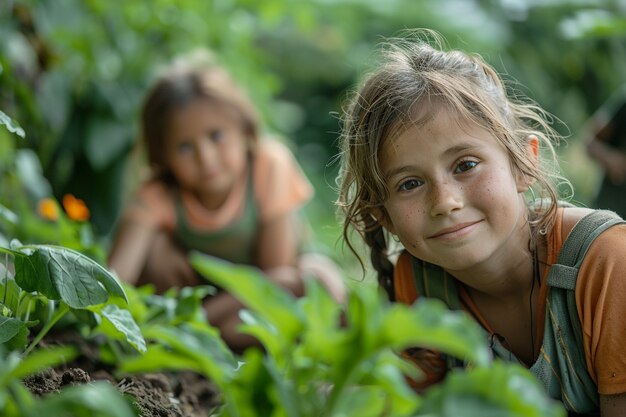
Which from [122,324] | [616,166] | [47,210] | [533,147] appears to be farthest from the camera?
[616,166]

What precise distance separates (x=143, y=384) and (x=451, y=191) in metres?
0.68

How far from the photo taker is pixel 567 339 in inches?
61.6

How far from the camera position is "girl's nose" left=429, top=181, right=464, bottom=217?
1505 millimetres

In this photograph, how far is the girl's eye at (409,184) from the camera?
156 centimetres

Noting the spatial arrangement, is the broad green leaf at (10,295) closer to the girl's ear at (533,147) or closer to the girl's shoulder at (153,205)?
the girl's ear at (533,147)

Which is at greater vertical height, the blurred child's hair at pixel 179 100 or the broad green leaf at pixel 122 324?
the broad green leaf at pixel 122 324

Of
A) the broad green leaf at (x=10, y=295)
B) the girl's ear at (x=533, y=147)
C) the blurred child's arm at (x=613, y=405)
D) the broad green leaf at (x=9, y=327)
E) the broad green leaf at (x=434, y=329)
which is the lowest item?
the blurred child's arm at (x=613, y=405)

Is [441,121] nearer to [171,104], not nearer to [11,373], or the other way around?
[11,373]

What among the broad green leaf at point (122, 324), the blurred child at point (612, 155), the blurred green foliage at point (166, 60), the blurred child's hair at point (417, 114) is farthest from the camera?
the blurred child at point (612, 155)

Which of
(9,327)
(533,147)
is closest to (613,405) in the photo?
(533,147)

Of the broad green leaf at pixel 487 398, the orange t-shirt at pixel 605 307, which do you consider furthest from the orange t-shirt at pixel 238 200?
the broad green leaf at pixel 487 398

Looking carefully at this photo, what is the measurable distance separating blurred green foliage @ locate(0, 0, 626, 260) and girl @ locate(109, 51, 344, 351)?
320 mm

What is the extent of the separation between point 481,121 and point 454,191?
166mm

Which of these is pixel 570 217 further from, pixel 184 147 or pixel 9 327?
pixel 184 147
